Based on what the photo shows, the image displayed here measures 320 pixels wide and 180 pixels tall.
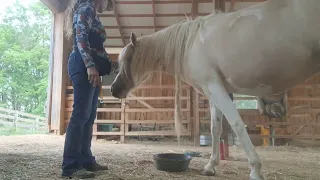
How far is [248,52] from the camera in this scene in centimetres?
192

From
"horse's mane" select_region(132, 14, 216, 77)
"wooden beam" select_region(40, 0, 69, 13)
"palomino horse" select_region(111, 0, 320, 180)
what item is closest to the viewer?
"palomino horse" select_region(111, 0, 320, 180)

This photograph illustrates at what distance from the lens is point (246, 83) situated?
2016mm

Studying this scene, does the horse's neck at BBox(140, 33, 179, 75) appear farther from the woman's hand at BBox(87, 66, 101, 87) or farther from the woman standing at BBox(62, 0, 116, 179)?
the woman's hand at BBox(87, 66, 101, 87)

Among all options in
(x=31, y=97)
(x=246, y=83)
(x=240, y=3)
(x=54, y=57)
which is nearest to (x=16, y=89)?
(x=31, y=97)

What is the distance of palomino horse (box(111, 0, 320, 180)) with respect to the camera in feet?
5.86

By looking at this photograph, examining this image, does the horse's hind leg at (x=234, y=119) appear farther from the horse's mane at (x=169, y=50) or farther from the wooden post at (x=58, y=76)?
the wooden post at (x=58, y=76)

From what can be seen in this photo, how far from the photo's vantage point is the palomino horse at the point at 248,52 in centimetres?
179

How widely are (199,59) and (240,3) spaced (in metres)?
7.86

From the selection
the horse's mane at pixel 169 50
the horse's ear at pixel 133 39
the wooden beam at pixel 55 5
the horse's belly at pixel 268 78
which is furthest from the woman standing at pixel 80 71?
the wooden beam at pixel 55 5

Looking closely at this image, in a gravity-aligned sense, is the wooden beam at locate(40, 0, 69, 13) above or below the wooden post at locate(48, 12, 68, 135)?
above

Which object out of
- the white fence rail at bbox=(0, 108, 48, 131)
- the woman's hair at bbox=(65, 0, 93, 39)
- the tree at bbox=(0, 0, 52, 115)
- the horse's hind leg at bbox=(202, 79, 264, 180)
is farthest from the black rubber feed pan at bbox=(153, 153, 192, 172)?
the tree at bbox=(0, 0, 52, 115)

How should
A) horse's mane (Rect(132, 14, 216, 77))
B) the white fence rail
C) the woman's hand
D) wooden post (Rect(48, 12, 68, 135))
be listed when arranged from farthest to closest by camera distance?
the white fence rail
wooden post (Rect(48, 12, 68, 135))
horse's mane (Rect(132, 14, 216, 77))
the woman's hand

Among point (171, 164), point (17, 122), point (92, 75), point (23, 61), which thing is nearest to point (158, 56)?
point (92, 75)

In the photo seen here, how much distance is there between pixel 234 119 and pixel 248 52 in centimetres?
50
